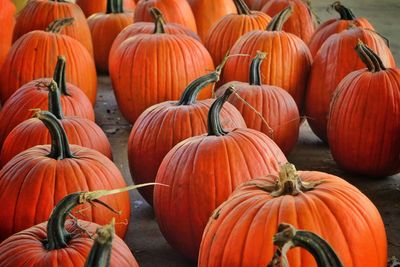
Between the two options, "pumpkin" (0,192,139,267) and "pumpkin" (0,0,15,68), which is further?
"pumpkin" (0,0,15,68)

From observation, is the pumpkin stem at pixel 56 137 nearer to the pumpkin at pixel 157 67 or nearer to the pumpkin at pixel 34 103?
the pumpkin at pixel 34 103

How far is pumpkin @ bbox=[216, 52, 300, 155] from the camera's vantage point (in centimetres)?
302

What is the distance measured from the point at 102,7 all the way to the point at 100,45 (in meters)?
0.70

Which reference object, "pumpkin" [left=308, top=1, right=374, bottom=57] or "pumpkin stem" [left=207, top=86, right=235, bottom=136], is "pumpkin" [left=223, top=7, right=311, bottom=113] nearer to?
"pumpkin" [left=308, top=1, right=374, bottom=57]

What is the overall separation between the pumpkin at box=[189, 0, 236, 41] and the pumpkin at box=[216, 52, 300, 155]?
1.76 meters

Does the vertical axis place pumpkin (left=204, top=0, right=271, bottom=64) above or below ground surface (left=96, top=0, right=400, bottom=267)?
above

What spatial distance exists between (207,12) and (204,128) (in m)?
2.32

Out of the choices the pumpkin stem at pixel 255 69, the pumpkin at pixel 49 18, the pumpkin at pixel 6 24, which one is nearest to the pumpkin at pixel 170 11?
the pumpkin at pixel 49 18

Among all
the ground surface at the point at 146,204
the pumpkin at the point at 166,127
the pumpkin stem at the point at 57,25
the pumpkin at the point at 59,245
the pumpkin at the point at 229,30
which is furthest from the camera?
the pumpkin at the point at 229,30

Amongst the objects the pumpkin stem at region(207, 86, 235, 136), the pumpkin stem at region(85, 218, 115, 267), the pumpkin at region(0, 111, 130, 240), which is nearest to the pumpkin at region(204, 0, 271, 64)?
the pumpkin stem at region(207, 86, 235, 136)

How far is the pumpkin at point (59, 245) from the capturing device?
1.66 meters

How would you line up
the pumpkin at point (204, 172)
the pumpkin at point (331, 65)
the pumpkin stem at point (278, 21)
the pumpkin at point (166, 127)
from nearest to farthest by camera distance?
the pumpkin at point (204, 172) → the pumpkin at point (166, 127) → the pumpkin at point (331, 65) → the pumpkin stem at point (278, 21)

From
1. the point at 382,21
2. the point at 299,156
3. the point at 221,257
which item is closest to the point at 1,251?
the point at 221,257

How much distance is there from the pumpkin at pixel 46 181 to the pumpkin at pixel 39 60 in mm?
1310
